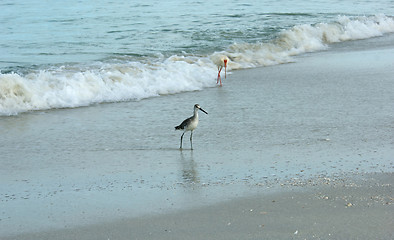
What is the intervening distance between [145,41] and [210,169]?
12.5 meters

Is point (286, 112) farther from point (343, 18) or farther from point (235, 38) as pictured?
point (343, 18)

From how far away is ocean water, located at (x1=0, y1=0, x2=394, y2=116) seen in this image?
12.1 m

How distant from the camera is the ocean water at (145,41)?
476 inches

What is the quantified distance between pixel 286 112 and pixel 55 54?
836 cm

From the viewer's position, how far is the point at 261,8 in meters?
29.4

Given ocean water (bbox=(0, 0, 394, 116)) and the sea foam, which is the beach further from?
ocean water (bbox=(0, 0, 394, 116))

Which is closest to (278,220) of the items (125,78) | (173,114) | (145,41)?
(173,114)

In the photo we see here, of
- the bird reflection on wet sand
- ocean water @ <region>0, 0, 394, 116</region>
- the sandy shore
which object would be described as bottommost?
ocean water @ <region>0, 0, 394, 116</region>

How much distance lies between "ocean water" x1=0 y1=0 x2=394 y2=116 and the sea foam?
0.02 metres

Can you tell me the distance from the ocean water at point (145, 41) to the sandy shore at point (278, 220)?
590 centimetres

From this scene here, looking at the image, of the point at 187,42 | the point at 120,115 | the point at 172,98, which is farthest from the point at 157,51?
the point at 120,115

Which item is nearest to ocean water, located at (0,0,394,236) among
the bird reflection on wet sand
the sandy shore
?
the bird reflection on wet sand

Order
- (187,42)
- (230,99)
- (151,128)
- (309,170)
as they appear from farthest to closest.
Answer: (187,42) < (230,99) < (151,128) < (309,170)

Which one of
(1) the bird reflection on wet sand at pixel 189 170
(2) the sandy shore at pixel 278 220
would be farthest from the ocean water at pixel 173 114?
(2) the sandy shore at pixel 278 220
